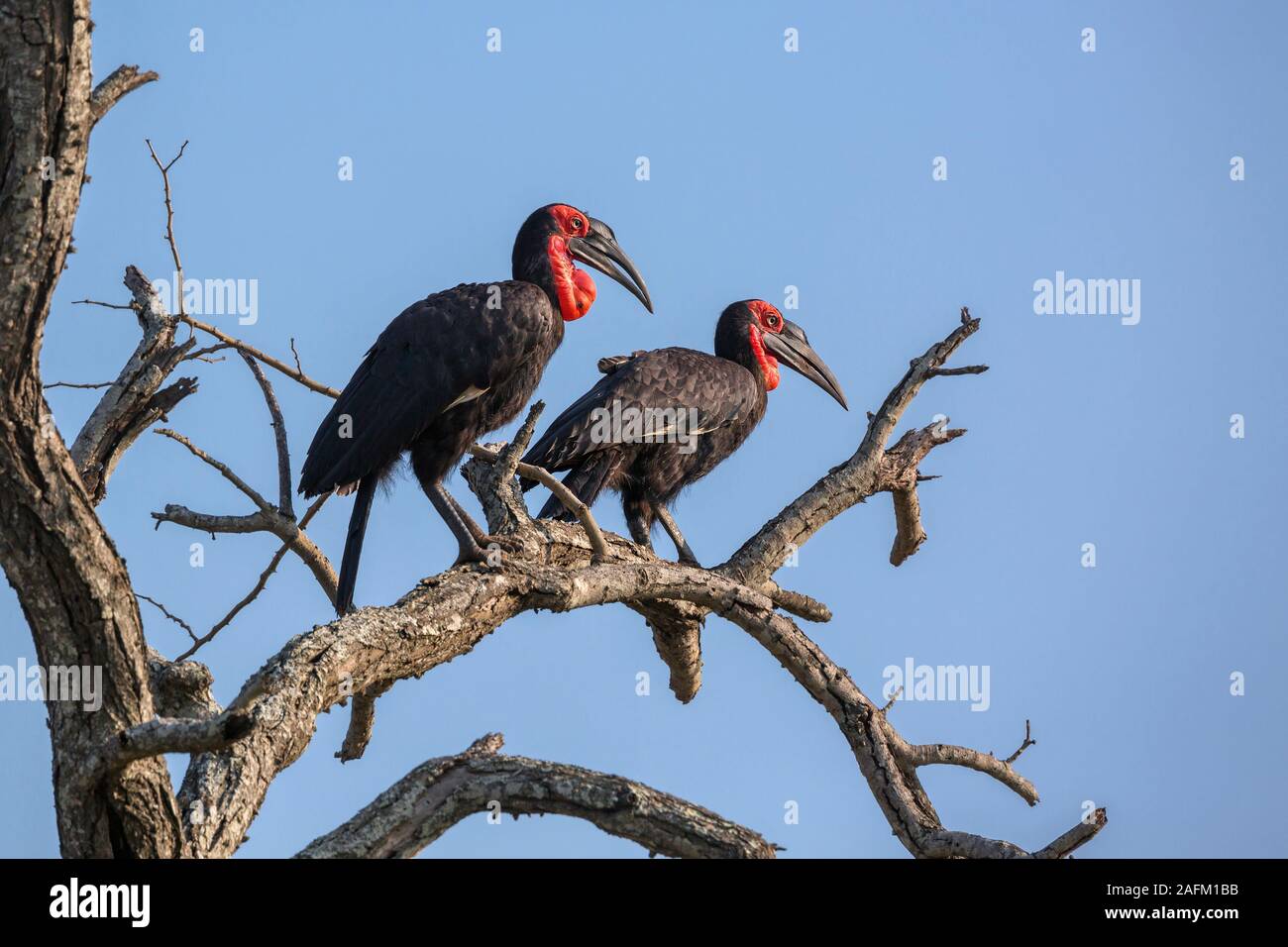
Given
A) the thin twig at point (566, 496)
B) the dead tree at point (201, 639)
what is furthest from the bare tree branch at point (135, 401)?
the thin twig at point (566, 496)

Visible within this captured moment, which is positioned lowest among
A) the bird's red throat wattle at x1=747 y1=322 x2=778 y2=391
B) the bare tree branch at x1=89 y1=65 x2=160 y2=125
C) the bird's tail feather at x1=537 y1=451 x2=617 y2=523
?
the bird's tail feather at x1=537 y1=451 x2=617 y2=523

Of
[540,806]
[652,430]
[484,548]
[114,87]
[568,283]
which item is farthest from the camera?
Answer: [652,430]

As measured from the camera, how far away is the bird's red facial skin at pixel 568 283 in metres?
7.25

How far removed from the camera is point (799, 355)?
9.40 meters

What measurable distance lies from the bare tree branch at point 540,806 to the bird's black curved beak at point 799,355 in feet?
19.5

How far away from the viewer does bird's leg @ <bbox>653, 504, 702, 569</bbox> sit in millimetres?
7945

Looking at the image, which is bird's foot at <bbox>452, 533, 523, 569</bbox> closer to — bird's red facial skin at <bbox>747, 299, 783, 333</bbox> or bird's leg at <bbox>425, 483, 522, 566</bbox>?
bird's leg at <bbox>425, 483, 522, 566</bbox>

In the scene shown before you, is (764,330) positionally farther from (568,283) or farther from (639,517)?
(568,283)

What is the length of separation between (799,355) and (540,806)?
19.9 ft

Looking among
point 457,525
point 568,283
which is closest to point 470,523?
point 457,525

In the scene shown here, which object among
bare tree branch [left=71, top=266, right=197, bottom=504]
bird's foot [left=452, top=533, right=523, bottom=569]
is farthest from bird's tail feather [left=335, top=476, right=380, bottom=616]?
bare tree branch [left=71, top=266, right=197, bottom=504]

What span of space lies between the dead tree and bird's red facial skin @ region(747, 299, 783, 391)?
3.55m

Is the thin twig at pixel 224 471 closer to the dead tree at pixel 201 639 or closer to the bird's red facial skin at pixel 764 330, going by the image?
the dead tree at pixel 201 639
